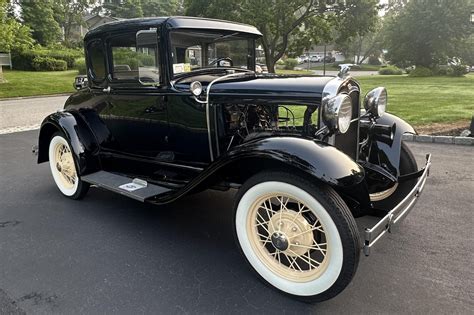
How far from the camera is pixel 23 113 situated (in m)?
11.4

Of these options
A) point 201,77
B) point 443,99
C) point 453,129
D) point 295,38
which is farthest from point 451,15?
point 201,77

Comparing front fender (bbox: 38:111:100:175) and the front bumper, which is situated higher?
front fender (bbox: 38:111:100:175)

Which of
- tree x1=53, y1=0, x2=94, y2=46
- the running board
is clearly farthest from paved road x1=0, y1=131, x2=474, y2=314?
tree x1=53, y1=0, x2=94, y2=46

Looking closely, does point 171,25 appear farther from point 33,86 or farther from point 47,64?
point 47,64

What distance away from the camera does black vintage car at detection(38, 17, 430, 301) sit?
2.31 meters

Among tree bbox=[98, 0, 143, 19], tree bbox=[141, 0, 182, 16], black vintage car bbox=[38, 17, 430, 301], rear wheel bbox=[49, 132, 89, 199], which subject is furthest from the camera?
tree bbox=[141, 0, 182, 16]

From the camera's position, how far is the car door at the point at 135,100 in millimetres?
3467

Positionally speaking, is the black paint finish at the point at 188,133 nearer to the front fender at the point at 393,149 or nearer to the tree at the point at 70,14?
the front fender at the point at 393,149

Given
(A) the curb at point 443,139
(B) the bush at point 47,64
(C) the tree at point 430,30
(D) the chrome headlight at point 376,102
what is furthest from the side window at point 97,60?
(C) the tree at point 430,30

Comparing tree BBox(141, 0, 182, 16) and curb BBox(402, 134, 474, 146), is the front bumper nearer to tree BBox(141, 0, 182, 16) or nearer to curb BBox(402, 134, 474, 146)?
curb BBox(402, 134, 474, 146)

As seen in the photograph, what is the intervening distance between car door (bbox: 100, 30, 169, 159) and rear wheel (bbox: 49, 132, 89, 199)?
1.80ft

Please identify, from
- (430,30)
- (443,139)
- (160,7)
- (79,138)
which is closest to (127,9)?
(160,7)

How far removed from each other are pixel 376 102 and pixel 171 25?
1.97m

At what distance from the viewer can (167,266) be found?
280 cm
